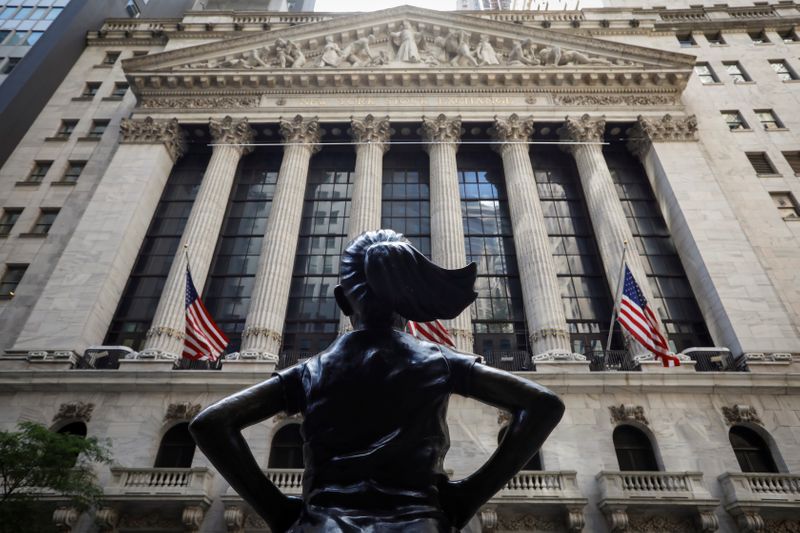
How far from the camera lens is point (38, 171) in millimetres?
30438

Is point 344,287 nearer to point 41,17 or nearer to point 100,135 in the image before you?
point 100,135

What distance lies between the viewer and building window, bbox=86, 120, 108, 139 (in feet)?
104

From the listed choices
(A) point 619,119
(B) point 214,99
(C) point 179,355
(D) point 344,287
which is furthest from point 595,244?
(D) point 344,287

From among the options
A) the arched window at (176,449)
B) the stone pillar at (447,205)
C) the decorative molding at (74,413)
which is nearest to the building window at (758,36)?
the stone pillar at (447,205)

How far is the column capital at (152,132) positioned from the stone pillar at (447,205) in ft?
45.4

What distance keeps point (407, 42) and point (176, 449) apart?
83.5ft

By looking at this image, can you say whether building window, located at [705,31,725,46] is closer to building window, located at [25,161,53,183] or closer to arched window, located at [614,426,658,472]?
arched window, located at [614,426,658,472]

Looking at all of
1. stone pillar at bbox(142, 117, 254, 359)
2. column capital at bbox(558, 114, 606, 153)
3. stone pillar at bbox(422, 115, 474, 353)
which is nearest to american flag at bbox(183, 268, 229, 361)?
stone pillar at bbox(142, 117, 254, 359)

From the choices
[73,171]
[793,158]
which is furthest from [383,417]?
[793,158]

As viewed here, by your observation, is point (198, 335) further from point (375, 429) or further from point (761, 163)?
point (761, 163)

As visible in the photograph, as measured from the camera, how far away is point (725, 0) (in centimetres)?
4062

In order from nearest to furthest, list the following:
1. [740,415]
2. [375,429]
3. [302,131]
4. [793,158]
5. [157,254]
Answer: [375,429], [740,415], [157,254], [793,158], [302,131]

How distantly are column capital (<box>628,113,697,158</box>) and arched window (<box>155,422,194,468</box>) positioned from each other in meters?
26.0

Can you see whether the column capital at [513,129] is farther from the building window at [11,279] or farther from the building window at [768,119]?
the building window at [11,279]
